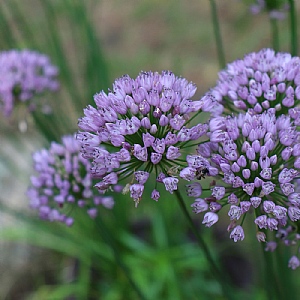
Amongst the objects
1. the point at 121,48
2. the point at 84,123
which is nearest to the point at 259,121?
the point at 84,123

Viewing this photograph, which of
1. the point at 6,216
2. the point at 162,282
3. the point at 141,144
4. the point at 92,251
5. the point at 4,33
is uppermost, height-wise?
the point at 4,33

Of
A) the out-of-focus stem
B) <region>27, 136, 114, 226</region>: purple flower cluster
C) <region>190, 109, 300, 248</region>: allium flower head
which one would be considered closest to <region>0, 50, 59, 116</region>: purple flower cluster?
<region>27, 136, 114, 226</region>: purple flower cluster

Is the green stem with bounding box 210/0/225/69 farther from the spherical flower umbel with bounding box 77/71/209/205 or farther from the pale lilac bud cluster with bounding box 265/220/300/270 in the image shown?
the pale lilac bud cluster with bounding box 265/220/300/270

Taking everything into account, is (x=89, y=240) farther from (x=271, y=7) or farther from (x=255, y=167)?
(x=255, y=167)

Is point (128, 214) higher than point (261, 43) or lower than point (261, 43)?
lower

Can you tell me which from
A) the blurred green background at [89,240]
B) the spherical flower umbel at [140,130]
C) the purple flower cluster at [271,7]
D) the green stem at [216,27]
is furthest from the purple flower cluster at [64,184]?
the purple flower cluster at [271,7]

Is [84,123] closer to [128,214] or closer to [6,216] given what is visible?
[128,214]
